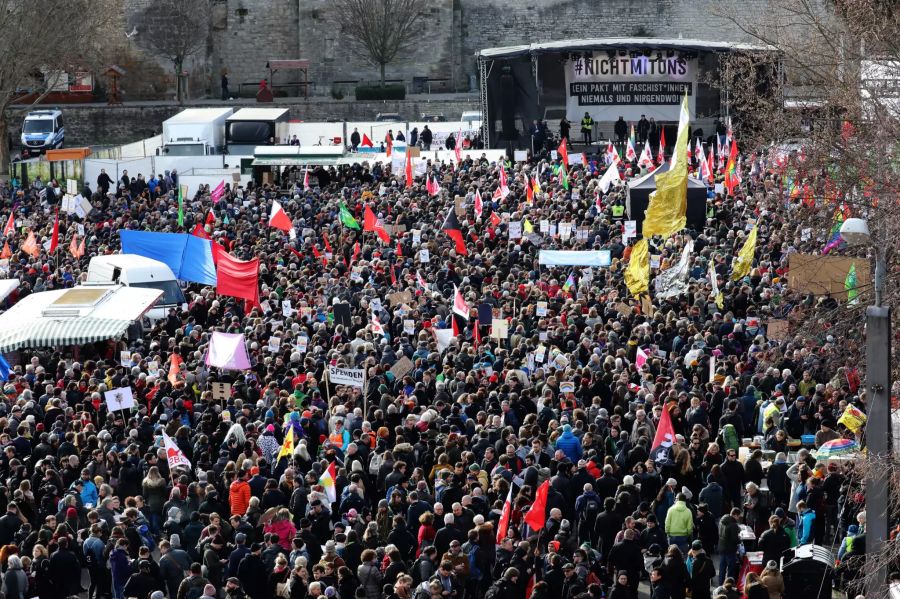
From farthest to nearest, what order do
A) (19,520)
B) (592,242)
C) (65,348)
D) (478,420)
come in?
(592,242) < (65,348) < (478,420) < (19,520)

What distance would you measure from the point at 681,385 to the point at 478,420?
2506 millimetres

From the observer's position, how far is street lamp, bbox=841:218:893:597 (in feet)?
37.6

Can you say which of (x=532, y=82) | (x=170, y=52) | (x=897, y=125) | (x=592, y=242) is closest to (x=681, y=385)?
(x=897, y=125)

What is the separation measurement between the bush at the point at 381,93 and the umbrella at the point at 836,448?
47498 millimetres

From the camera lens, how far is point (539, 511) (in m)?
15.0

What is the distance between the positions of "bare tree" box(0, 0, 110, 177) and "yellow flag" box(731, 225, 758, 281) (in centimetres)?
3369

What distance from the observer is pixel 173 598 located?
14859mm

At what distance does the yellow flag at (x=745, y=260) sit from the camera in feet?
78.5

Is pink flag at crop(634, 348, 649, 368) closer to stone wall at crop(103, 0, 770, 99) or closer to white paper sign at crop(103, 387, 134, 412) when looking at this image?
white paper sign at crop(103, 387, 134, 412)

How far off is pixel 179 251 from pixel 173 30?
3888cm

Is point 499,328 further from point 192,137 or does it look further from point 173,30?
point 173,30

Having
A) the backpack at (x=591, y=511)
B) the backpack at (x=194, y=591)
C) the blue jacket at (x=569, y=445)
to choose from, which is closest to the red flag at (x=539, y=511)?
the backpack at (x=591, y=511)

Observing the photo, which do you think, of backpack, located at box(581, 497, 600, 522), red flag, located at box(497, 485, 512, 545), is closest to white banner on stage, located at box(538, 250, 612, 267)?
backpack, located at box(581, 497, 600, 522)

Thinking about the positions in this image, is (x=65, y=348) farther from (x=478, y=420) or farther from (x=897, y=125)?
(x=897, y=125)
